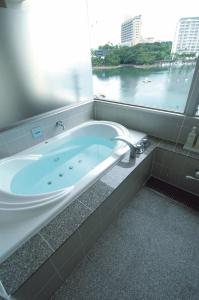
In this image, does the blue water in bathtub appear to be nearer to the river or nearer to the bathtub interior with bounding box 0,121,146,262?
the bathtub interior with bounding box 0,121,146,262

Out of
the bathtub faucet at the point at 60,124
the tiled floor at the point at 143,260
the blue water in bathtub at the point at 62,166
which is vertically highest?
the bathtub faucet at the point at 60,124

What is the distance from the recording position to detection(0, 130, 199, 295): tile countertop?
775mm

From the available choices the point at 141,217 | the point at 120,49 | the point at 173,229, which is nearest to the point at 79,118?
the point at 120,49

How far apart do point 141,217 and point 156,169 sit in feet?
1.90

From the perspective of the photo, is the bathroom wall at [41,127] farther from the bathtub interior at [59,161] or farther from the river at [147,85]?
the river at [147,85]

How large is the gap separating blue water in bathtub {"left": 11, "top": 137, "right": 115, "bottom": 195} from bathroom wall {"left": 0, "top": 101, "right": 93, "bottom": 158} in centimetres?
20

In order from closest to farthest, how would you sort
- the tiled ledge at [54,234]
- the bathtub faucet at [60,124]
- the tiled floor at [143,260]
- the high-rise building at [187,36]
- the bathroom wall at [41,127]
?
the tiled ledge at [54,234], the tiled floor at [143,260], the high-rise building at [187,36], the bathroom wall at [41,127], the bathtub faucet at [60,124]

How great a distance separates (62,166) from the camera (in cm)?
197

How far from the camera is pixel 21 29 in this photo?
4.48ft

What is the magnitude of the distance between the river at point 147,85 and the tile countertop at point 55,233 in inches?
33.8

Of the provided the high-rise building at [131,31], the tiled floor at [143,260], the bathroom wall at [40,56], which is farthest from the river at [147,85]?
the tiled floor at [143,260]

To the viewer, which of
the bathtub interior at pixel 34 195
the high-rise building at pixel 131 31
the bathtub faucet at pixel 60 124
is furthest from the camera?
the bathtub faucet at pixel 60 124

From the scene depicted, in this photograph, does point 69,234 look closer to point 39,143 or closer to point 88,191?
point 88,191

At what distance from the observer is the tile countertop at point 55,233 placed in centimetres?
78
